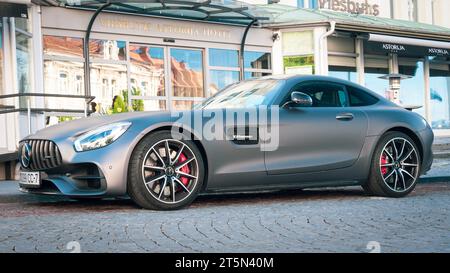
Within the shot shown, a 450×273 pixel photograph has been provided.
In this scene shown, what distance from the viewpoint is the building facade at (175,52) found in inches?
596

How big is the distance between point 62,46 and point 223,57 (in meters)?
5.20

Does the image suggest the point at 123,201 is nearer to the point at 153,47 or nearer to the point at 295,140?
the point at 295,140

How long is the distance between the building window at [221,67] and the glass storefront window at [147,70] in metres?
1.67

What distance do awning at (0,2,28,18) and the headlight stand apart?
820 centimetres

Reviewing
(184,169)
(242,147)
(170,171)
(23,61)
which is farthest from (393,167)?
(23,61)

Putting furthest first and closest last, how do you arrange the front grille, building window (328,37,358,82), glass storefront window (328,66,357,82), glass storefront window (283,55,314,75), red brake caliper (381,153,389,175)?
glass storefront window (328,66,357,82)
building window (328,37,358,82)
glass storefront window (283,55,314,75)
red brake caliper (381,153,389,175)
the front grille

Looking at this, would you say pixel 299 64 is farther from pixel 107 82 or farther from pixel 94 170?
pixel 94 170

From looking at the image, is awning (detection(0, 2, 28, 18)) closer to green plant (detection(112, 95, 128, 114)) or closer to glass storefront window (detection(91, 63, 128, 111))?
glass storefront window (detection(91, 63, 128, 111))

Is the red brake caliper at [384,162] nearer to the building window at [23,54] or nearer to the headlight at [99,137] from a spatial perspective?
the headlight at [99,137]

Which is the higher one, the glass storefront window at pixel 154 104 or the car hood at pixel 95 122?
the glass storefront window at pixel 154 104

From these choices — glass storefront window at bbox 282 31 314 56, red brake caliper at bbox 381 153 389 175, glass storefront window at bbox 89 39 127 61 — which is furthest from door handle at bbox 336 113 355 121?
glass storefront window at bbox 282 31 314 56

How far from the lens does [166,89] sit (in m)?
19.4

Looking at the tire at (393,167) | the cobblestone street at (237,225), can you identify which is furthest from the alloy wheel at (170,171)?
the tire at (393,167)

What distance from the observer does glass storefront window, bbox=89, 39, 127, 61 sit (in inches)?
698
